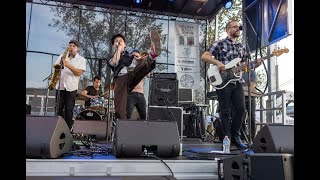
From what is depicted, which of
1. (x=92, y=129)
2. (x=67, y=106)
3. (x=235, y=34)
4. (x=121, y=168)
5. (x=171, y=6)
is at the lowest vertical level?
(x=121, y=168)

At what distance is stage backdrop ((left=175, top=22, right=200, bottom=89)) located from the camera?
830 cm

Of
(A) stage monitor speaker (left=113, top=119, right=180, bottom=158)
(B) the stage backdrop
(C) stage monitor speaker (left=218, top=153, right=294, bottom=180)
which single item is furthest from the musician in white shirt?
(B) the stage backdrop

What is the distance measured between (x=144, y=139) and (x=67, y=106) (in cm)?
222

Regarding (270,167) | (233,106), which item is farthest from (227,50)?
(270,167)

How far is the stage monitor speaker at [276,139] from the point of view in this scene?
6.42ft

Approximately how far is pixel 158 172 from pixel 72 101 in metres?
2.48

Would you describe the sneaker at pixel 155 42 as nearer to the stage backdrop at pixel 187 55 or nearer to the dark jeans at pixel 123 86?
the dark jeans at pixel 123 86

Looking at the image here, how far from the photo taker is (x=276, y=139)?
1999mm

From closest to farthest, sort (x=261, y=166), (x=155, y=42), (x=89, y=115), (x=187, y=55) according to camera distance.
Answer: (x=261, y=166), (x=155, y=42), (x=89, y=115), (x=187, y=55)

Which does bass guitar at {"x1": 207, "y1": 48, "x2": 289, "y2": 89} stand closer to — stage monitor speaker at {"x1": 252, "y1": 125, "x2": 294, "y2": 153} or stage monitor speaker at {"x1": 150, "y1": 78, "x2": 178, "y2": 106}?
stage monitor speaker at {"x1": 252, "y1": 125, "x2": 294, "y2": 153}

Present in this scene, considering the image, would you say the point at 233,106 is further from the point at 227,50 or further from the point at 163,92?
the point at 163,92
